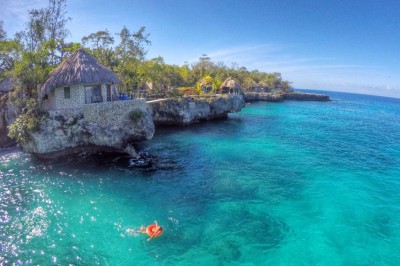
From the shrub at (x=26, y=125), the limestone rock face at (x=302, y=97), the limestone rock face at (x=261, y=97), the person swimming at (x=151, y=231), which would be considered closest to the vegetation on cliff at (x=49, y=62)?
the shrub at (x=26, y=125)

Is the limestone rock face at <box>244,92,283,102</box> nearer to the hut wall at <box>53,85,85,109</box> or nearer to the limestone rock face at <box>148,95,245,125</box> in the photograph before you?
the limestone rock face at <box>148,95,245,125</box>

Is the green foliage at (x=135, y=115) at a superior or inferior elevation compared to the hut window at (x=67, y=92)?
inferior

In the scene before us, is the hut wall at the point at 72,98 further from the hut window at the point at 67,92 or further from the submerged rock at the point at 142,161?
the submerged rock at the point at 142,161

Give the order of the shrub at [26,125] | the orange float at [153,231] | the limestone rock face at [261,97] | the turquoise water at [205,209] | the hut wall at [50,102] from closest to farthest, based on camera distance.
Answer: the turquoise water at [205,209]
the orange float at [153,231]
the shrub at [26,125]
the hut wall at [50,102]
the limestone rock face at [261,97]

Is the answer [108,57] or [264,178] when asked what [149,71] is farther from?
[264,178]

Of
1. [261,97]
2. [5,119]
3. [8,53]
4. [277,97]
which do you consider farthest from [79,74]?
[277,97]

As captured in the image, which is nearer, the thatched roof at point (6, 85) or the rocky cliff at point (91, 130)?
the rocky cliff at point (91, 130)
